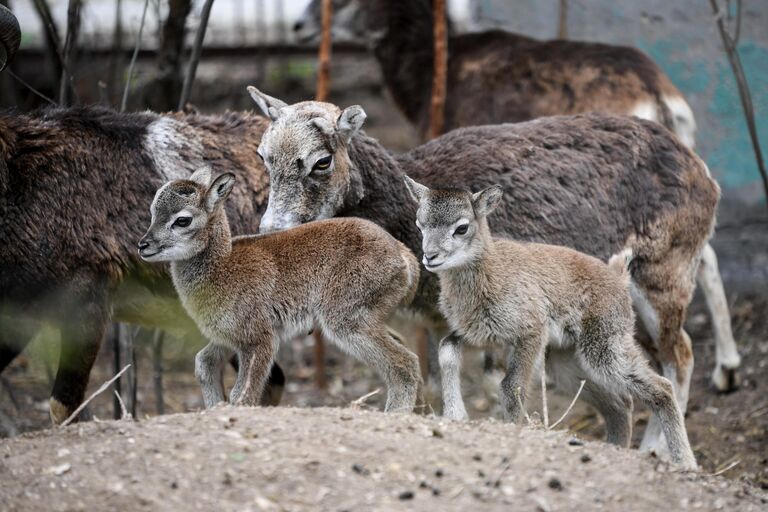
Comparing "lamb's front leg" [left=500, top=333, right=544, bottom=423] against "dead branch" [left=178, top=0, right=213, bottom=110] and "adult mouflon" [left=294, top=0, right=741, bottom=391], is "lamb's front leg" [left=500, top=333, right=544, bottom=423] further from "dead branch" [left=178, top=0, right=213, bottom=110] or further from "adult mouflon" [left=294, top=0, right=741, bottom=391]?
"adult mouflon" [left=294, top=0, right=741, bottom=391]

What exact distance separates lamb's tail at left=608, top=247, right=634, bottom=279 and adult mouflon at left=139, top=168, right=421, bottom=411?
6.77 ft

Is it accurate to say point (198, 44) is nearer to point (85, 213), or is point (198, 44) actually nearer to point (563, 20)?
point (85, 213)

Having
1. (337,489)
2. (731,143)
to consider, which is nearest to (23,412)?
(337,489)

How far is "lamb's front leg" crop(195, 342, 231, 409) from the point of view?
6.69 m

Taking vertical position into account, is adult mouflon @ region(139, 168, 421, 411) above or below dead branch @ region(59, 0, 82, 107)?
below

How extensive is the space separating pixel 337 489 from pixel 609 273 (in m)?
2.72

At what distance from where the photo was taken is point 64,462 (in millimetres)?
5066

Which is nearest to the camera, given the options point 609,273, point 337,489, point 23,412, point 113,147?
point 337,489

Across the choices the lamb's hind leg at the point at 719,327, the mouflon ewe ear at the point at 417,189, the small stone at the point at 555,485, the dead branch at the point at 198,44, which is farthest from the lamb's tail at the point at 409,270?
the lamb's hind leg at the point at 719,327

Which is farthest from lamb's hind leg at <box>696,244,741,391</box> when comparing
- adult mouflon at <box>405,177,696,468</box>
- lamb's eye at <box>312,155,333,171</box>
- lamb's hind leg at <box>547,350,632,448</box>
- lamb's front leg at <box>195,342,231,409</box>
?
lamb's front leg at <box>195,342,231,409</box>

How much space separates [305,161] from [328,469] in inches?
114

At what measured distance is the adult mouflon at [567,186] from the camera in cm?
772

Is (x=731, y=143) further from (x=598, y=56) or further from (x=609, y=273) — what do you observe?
(x=609, y=273)

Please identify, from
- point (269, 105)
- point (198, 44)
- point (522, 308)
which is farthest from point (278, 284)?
point (198, 44)
